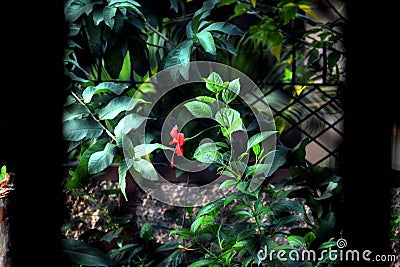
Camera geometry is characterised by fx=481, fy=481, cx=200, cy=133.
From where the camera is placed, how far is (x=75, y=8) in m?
Result: 1.38

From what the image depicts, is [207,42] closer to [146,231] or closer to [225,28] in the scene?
[225,28]

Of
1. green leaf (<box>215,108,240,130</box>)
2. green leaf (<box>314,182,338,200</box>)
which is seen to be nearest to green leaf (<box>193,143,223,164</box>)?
green leaf (<box>215,108,240,130</box>)

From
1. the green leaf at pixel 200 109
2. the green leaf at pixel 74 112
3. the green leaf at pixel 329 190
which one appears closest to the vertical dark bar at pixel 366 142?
the green leaf at pixel 329 190

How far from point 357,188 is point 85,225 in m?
0.94

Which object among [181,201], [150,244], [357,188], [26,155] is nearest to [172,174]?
[181,201]

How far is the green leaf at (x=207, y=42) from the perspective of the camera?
4.22ft

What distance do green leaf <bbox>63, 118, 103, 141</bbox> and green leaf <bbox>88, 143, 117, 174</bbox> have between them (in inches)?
4.2

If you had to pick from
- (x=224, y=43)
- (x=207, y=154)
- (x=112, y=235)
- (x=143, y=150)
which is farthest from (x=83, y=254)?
(x=224, y=43)

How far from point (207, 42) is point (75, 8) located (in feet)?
→ 1.32

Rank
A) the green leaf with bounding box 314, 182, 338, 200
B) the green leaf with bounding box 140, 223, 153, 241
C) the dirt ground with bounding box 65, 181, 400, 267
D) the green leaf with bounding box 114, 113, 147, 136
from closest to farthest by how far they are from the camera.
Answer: the green leaf with bounding box 114, 113, 147, 136 < the green leaf with bounding box 314, 182, 338, 200 < the green leaf with bounding box 140, 223, 153, 241 < the dirt ground with bounding box 65, 181, 400, 267

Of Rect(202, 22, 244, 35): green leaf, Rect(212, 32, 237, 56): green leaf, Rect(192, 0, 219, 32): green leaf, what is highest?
Rect(192, 0, 219, 32): green leaf

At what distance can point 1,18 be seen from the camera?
52.6 inches

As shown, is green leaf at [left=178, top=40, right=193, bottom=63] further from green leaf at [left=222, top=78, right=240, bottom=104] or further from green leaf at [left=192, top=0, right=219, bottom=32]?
green leaf at [left=222, top=78, right=240, bottom=104]

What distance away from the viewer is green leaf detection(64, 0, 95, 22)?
53.9 inches
